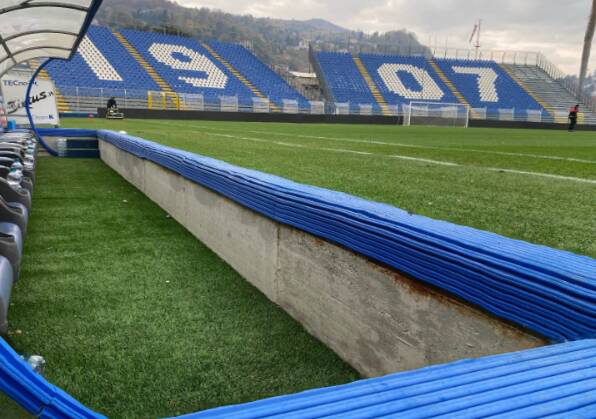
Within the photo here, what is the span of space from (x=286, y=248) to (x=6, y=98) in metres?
12.3

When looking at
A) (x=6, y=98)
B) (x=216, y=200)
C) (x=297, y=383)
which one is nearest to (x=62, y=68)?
(x=6, y=98)

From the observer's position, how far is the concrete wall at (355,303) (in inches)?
70.7

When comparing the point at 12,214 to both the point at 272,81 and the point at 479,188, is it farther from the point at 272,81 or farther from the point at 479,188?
the point at 272,81

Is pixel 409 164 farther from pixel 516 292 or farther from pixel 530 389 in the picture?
pixel 530 389

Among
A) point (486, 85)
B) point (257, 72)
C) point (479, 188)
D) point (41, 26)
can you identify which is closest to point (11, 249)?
point (479, 188)

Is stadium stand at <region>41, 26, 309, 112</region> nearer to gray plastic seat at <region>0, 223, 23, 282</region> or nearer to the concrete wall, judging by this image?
gray plastic seat at <region>0, 223, 23, 282</region>

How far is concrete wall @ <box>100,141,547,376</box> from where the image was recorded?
180 cm

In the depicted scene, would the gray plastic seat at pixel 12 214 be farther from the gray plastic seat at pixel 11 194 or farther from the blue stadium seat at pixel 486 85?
the blue stadium seat at pixel 486 85

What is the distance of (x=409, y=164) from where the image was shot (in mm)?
6938

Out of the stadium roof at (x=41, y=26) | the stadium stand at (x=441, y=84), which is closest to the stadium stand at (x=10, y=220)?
the stadium roof at (x=41, y=26)

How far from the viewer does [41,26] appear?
7.55m

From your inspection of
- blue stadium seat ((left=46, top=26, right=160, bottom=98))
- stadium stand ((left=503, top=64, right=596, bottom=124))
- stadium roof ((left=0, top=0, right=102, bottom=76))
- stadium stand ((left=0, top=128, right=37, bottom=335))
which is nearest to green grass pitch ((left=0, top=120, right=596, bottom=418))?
stadium stand ((left=0, top=128, right=37, bottom=335))

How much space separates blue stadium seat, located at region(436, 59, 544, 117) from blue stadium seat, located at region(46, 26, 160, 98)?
28738mm

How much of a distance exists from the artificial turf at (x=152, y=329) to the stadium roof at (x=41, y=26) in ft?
9.88
